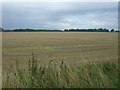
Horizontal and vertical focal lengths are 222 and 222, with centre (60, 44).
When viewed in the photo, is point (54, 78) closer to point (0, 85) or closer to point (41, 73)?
point (41, 73)

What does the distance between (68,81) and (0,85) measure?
5.08 ft

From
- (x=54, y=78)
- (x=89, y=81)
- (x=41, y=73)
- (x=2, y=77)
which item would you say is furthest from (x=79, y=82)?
(x=2, y=77)

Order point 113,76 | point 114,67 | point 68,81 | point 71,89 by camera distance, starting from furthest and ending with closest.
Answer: point 114,67
point 113,76
point 68,81
point 71,89

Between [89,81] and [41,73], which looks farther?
[41,73]

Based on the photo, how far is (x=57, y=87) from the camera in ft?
15.9

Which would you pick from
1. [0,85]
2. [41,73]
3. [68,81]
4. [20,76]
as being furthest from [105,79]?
[0,85]

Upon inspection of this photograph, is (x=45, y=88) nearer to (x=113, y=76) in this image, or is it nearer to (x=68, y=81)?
(x=68, y=81)

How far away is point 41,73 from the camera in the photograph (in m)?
5.38

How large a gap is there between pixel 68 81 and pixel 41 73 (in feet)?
2.30

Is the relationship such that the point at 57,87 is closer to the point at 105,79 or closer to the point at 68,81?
the point at 68,81

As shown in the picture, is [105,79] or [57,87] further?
[105,79]

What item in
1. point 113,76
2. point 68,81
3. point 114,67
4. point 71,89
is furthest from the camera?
point 114,67

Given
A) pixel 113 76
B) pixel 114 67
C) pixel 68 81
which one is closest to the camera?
pixel 68 81

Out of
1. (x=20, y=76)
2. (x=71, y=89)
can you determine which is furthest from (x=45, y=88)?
(x=20, y=76)
